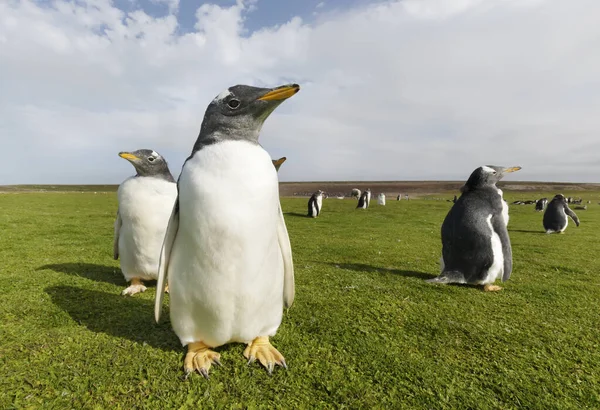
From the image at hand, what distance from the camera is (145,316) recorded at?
3039 millimetres

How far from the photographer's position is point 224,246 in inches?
82.4

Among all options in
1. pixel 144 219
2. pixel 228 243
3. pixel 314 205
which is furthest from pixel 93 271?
pixel 314 205

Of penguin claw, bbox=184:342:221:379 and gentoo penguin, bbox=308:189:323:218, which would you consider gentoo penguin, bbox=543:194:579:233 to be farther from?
penguin claw, bbox=184:342:221:379

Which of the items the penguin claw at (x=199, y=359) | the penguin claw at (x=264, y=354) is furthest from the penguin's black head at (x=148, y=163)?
the penguin claw at (x=264, y=354)

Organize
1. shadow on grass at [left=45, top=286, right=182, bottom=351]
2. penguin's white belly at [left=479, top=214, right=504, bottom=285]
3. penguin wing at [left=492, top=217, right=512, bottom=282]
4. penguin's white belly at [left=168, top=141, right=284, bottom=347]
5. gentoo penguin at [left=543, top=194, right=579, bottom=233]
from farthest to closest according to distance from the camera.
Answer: gentoo penguin at [left=543, top=194, right=579, bottom=233]
penguin wing at [left=492, top=217, right=512, bottom=282]
penguin's white belly at [left=479, top=214, right=504, bottom=285]
shadow on grass at [left=45, top=286, right=182, bottom=351]
penguin's white belly at [left=168, top=141, right=284, bottom=347]

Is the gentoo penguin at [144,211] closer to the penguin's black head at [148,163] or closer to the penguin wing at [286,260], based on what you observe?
the penguin's black head at [148,163]

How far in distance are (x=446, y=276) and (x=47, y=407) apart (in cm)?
417

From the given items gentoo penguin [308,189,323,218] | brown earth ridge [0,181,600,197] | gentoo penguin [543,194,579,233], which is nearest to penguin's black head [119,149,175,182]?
gentoo penguin [308,189,323,218]

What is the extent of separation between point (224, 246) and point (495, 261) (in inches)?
146

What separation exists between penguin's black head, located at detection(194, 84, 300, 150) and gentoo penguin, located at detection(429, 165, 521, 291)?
3.34 metres

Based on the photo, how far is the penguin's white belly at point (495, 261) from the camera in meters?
4.31

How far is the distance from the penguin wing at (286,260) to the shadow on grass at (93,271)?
100 inches

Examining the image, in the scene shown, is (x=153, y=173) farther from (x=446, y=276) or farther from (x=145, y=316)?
(x=446, y=276)

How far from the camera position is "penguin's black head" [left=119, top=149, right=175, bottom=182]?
3557 millimetres
